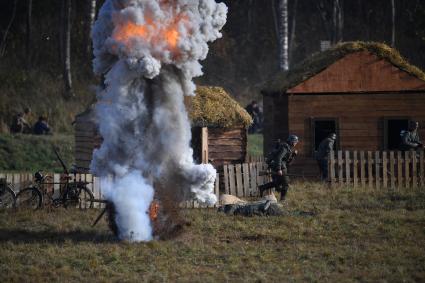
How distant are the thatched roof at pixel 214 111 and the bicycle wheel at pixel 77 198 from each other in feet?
14.3

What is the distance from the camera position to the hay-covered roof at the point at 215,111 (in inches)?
960

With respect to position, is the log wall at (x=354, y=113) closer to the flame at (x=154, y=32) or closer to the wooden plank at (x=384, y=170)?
the wooden plank at (x=384, y=170)

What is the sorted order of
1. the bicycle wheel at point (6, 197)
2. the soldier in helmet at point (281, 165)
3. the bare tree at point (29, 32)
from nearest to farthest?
the bicycle wheel at point (6, 197)
the soldier in helmet at point (281, 165)
the bare tree at point (29, 32)

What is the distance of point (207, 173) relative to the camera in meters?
16.0

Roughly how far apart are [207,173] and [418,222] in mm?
5671

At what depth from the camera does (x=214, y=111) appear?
80.8ft

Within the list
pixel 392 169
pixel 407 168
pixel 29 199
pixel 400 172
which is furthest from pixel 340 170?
pixel 29 199

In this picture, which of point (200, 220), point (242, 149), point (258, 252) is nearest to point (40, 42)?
point (242, 149)

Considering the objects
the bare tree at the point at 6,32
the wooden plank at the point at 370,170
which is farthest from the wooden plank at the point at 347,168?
the bare tree at the point at 6,32

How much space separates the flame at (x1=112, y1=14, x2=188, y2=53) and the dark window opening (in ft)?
42.1

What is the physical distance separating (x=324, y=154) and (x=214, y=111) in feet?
12.6

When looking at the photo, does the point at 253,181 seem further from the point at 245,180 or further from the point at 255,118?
the point at 255,118

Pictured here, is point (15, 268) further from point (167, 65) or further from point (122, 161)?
point (167, 65)

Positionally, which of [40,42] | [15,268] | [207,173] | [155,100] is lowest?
[15,268]
